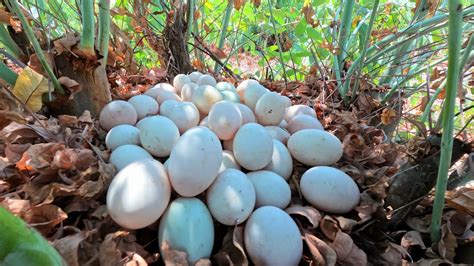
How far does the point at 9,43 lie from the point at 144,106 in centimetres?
30

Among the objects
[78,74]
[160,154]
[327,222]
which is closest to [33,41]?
[78,74]

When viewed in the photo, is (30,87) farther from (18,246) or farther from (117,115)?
(18,246)

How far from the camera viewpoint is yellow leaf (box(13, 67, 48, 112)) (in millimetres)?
657

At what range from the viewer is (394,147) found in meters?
0.71

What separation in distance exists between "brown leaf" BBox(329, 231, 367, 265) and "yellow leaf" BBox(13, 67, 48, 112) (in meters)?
0.55

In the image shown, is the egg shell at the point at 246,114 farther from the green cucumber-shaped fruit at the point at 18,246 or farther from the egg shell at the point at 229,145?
the green cucumber-shaped fruit at the point at 18,246

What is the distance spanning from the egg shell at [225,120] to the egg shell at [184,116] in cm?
6

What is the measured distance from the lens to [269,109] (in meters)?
0.70

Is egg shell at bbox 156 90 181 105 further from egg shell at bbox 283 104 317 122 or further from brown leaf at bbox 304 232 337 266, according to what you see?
brown leaf at bbox 304 232 337 266

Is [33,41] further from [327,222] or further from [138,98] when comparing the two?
[327,222]

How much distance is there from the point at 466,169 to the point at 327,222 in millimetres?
209

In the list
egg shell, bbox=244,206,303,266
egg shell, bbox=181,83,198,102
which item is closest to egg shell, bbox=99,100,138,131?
egg shell, bbox=181,83,198,102

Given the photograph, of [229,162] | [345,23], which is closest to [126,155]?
[229,162]

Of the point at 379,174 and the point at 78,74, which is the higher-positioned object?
the point at 78,74
